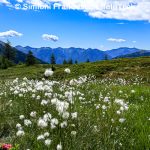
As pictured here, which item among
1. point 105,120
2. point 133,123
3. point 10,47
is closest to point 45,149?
point 105,120

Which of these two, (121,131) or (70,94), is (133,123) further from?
(70,94)

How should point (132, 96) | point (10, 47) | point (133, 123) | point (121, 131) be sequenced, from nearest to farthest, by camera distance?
point (121, 131), point (133, 123), point (132, 96), point (10, 47)

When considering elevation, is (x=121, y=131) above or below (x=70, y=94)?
below

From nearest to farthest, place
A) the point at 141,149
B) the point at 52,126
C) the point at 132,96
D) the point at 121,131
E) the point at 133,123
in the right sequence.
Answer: the point at 52,126 → the point at 141,149 → the point at 121,131 → the point at 133,123 → the point at 132,96

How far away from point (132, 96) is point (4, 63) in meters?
118

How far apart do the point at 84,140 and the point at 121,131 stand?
114cm

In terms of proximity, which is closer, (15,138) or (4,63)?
(15,138)

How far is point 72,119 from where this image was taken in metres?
8.05

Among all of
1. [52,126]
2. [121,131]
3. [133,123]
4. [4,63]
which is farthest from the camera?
[4,63]

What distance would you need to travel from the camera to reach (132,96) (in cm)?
1560

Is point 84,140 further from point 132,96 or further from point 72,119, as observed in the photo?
point 132,96

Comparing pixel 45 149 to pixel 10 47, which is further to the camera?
pixel 10 47

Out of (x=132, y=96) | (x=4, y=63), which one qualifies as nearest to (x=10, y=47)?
(x=4, y=63)

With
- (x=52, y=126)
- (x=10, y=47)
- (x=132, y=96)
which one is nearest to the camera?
(x=52, y=126)
